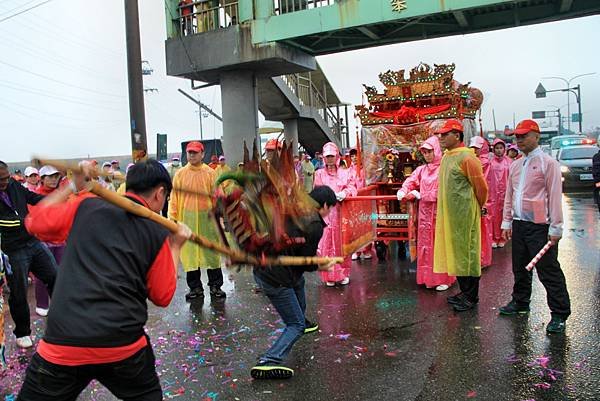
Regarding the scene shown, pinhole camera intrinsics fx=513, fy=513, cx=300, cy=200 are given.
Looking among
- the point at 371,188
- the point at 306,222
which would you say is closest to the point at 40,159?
the point at 306,222

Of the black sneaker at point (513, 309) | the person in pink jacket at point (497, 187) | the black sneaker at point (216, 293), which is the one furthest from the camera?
the person in pink jacket at point (497, 187)

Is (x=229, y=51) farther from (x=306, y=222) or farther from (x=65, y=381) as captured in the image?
(x=65, y=381)

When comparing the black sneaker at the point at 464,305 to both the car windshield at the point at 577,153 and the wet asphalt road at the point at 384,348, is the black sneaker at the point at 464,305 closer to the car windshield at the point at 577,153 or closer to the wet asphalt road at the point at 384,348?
the wet asphalt road at the point at 384,348

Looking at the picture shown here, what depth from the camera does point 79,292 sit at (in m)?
2.19

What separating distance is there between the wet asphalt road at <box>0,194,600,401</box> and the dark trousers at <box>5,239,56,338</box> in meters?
0.31

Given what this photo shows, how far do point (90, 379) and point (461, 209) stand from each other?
14.2ft

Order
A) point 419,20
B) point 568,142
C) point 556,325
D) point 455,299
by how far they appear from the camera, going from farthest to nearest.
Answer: point 568,142 < point 419,20 < point 455,299 < point 556,325

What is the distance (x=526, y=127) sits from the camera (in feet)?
15.9

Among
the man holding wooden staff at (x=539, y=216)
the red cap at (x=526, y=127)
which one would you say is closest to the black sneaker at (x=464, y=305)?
the man holding wooden staff at (x=539, y=216)

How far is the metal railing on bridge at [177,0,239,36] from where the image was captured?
12016mm

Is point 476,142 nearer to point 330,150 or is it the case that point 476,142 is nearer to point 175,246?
point 330,150

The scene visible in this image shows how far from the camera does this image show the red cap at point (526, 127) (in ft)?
15.9

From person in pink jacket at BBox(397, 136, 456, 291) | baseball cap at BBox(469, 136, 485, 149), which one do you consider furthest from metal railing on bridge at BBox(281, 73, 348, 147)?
person in pink jacket at BBox(397, 136, 456, 291)

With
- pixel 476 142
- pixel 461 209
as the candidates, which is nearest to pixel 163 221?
pixel 461 209
